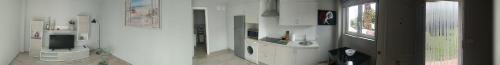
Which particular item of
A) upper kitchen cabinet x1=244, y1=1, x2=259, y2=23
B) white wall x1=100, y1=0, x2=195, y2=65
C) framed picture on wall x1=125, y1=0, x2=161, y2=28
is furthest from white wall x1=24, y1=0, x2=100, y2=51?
upper kitchen cabinet x1=244, y1=1, x2=259, y2=23

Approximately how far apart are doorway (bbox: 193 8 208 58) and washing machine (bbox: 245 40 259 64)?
389mm

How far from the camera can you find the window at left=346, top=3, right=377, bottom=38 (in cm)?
150

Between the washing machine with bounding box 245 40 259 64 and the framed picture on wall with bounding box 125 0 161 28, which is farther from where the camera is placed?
the framed picture on wall with bounding box 125 0 161 28

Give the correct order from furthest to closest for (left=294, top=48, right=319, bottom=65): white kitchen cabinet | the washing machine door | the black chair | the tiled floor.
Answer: the tiled floor
the washing machine door
(left=294, top=48, right=319, bottom=65): white kitchen cabinet
the black chair

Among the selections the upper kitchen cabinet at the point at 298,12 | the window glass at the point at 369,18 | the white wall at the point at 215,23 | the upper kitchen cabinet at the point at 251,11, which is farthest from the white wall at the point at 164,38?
the window glass at the point at 369,18

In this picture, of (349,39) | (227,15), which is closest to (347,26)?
(349,39)

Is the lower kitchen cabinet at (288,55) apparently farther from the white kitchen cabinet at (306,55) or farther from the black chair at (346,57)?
the black chair at (346,57)

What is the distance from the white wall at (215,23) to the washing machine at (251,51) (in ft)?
0.78

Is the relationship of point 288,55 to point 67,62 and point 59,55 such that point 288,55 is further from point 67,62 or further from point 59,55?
point 59,55

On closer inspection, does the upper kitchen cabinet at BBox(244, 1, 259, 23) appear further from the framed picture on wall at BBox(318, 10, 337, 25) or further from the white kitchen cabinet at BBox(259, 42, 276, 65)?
the framed picture on wall at BBox(318, 10, 337, 25)

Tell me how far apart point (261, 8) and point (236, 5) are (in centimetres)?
21

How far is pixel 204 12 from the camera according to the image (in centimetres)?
252

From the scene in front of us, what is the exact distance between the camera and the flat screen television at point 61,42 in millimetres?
4195

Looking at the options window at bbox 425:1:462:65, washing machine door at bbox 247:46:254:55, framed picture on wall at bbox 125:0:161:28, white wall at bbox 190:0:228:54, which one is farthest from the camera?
framed picture on wall at bbox 125:0:161:28
